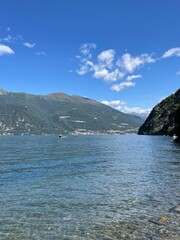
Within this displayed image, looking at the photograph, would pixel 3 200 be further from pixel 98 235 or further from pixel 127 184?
pixel 127 184

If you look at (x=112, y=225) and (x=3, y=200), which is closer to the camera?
(x=112, y=225)

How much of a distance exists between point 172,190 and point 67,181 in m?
12.9

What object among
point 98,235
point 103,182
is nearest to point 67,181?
point 103,182

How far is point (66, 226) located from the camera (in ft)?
66.6

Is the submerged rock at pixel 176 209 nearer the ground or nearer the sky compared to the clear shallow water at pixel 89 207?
nearer the sky

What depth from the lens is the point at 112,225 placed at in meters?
20.5

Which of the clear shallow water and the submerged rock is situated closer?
the clear shallow water

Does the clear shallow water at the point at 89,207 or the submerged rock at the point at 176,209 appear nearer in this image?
the clear shallow water at the point at 89,207

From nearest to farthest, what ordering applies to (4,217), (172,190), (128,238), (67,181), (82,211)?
(128,238) < (4,217) < (82,211) < (172,190) < (67,181)

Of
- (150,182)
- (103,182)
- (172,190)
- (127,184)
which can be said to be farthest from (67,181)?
(172,190)

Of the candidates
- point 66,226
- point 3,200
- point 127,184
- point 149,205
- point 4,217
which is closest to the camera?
point 66,226

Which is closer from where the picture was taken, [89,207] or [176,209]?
[176,209]

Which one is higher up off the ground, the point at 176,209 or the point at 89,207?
the point at 176,209

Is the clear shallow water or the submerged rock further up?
the submerged rock
